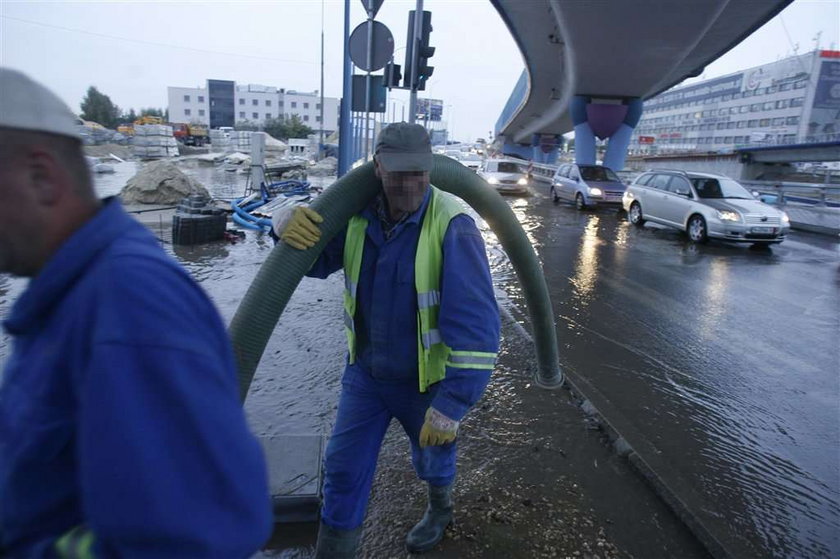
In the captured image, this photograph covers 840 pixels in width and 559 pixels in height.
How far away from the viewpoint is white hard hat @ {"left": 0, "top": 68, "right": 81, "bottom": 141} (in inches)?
37.4

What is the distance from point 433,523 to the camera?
Answer: 2.78 metres

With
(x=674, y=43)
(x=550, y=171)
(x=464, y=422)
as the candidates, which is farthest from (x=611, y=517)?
(x=550, y=171)

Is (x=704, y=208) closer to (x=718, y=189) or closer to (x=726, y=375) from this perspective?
(x=718, y=189)

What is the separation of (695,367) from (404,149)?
15.0 ft

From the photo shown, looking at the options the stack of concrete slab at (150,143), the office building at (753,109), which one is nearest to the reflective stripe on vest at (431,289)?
the stack of concrete slab at (150,143)

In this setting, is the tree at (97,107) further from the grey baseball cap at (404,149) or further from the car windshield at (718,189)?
the grey baseball cap at (404,149)

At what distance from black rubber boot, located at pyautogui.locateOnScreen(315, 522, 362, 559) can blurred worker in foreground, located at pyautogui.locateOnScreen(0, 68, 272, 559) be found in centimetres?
150

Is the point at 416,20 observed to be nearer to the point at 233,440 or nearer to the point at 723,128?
the point at 233,440

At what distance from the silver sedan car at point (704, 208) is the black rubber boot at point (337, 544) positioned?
12277 mm

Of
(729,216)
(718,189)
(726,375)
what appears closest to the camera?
(726,375)

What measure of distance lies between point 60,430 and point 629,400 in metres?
4.50

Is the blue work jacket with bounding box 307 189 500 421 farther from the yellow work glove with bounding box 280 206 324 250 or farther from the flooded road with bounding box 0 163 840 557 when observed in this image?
the flooded road with bounding box 0 163 840 557

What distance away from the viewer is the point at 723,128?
102m

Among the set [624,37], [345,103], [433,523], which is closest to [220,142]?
[624,37]
